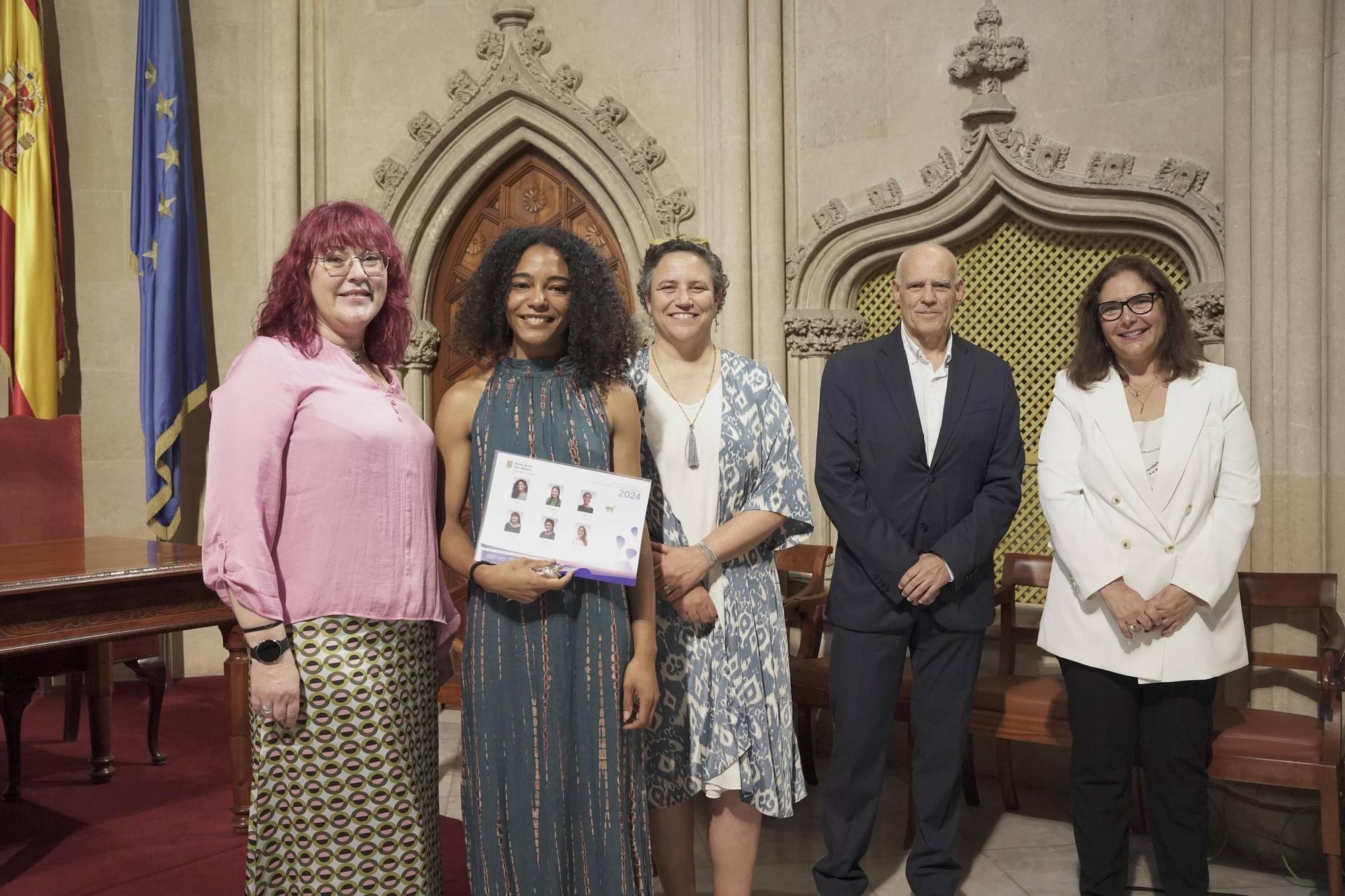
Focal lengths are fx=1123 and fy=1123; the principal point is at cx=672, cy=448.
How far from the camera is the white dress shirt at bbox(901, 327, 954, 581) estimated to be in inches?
123

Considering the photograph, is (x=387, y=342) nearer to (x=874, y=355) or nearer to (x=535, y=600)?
(x=535, y=600)

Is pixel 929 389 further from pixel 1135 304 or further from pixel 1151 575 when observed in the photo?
pixel 1151 575

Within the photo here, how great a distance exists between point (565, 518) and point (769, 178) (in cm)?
330

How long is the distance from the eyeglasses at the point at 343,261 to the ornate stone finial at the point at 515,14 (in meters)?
3.86

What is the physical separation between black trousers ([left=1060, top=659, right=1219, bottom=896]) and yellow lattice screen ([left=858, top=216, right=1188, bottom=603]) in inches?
65.7

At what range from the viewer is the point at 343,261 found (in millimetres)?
2146

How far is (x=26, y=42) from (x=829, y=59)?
3936mm

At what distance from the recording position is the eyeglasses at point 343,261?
214 centimetres

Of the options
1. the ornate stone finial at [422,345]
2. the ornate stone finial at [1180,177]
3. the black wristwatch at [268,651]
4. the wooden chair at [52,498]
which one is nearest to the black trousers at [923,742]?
the black wristwatch at [268,651]

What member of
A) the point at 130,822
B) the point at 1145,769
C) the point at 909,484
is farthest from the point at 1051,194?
the point at 130,822

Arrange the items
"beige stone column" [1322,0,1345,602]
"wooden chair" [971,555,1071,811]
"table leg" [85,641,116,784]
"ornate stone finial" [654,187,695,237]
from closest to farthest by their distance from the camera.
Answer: "beige stone column" [1322,0,1345,602], "wooden chair" [971,555,1071,811], "table leg" [85,641,116,784], "ornate stone finial" [654,187,695,237]

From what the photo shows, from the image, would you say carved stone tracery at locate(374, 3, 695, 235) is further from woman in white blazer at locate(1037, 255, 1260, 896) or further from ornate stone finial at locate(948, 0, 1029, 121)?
woman in white blazer at locate(1037, 255, 1260, 896)

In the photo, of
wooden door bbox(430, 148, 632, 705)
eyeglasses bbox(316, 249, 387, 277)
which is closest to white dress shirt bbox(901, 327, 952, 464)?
eyeglasses bbox(316, 249, 387, 277)

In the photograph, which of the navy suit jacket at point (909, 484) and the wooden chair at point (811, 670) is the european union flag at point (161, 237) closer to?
the wooden chair at point (811, 670)
